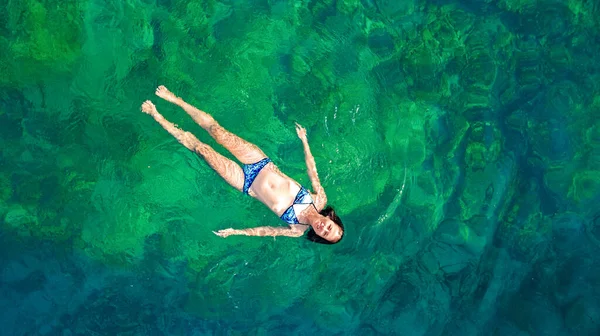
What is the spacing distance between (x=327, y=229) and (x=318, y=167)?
209 cm

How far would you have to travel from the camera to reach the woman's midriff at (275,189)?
708 cm

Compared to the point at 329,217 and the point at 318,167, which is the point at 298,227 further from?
the point at 318,167

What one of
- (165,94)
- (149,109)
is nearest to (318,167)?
(165,94)

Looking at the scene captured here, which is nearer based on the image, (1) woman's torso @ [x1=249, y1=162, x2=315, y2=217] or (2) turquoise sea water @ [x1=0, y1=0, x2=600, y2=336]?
(1) woman's torso @ [x1=249, y1=162, x2=315, y2=217]

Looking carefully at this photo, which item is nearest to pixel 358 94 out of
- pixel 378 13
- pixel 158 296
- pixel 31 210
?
pixel 378 13

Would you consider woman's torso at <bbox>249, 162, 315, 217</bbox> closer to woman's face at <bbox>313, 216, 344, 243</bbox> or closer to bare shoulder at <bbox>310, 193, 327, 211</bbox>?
bare shoulder at <bbox>310, 193, 327, 211</bbox>

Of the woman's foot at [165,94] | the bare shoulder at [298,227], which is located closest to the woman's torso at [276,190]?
the bare shoulder at [298,227]

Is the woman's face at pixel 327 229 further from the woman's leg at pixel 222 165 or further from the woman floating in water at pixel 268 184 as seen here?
the woman's leg at pixel 222 165

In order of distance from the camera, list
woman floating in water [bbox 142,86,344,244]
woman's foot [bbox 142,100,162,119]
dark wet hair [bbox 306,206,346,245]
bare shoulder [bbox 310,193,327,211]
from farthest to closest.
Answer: woman's foot [bbox 142,100,162,119]
bare shoulder [bbox 310,193,327,211]
woman floating in water [bbox 142,86,344,244]
dark wet hair [bbox 306,206,346,245]

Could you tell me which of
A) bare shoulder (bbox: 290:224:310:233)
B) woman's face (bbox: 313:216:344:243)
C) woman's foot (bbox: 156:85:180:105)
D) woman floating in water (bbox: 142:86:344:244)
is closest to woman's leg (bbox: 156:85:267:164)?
woman floating in water (bbox: 142:86:344:244)

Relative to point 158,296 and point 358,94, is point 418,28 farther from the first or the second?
point 158,296

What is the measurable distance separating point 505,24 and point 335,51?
10.0 ft

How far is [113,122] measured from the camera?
8.23m

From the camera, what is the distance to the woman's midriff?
279 inches
